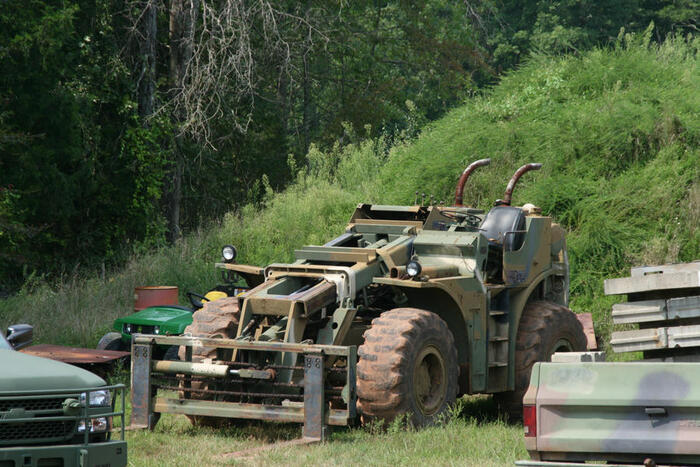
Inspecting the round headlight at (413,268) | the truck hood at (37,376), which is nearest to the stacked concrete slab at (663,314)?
the round headlight at (413,268)

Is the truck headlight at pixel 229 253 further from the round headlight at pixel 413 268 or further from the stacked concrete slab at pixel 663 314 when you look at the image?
the stacked concrete slab at pixel 663 314

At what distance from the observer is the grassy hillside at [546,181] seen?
16.8 m

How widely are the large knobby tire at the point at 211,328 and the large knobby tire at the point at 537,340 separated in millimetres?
3058

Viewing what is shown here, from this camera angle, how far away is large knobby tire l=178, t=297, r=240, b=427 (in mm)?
10281

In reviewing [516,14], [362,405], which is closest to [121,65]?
[362,405]

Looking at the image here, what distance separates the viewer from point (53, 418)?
6.54 m

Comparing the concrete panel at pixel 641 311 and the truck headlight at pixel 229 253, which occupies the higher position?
the truck headlight at pixel 229 253

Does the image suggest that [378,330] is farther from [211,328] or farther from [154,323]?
[154,323]

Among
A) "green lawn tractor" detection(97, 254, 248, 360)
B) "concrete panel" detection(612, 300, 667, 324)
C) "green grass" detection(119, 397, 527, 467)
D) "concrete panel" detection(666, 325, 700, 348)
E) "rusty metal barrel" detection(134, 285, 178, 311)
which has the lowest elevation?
"green grass" detection(119, 397, 527, 467)

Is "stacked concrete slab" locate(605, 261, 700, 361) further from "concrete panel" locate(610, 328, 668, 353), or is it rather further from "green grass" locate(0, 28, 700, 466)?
"green grass" locate(0, 28, 700, 466)

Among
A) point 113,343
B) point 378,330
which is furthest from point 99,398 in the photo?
point 113,343

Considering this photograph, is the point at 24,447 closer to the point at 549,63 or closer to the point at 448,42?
the point at 549,63

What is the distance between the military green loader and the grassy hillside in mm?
4577

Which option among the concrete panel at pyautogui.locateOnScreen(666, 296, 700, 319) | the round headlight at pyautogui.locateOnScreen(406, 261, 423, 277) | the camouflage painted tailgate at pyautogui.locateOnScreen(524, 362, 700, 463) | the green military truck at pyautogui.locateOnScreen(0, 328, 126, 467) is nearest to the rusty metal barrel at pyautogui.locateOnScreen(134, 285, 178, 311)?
the round headlight at pyautogui.locateOnScreen(406, 261, 423, 277)
